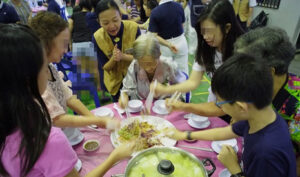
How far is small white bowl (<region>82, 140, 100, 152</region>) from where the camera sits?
1.48m

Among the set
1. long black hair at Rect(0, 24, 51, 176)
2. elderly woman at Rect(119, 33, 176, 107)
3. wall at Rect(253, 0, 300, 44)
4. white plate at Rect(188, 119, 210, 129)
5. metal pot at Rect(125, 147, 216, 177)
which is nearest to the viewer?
long black hair at Rect(0, 24, 51, 176)

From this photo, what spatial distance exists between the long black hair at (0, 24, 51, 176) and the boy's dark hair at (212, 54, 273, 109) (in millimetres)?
890

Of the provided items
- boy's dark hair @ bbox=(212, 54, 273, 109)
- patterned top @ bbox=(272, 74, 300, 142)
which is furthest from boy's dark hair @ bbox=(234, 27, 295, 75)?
boy's dark hair @ bbox=(212, 54, 273, 109)

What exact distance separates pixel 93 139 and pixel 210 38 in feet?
4.47

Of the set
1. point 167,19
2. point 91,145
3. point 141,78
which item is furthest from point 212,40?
point 167,19

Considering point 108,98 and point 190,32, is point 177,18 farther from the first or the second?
point 190,32

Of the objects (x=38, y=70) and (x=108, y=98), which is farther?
(x=108, y=98)

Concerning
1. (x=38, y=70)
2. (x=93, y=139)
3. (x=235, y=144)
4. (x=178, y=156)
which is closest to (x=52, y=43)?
(x=38, y=70)

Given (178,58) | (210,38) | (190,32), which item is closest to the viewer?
(210,38)

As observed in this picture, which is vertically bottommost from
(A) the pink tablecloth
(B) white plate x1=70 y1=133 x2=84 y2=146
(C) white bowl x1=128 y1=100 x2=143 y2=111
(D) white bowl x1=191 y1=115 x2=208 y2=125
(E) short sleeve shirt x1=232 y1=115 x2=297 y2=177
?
(A) the pink tablecloth

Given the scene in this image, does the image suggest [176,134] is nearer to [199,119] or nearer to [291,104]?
[199,119]

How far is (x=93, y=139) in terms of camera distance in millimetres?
1602

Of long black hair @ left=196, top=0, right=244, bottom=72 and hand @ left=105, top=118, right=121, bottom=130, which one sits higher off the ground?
long black hair @ left=196, top=0, right=244, bottom=72

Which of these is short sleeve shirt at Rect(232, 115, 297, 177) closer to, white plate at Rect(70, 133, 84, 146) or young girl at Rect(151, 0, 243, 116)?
young girl at Rect(151, 0, 243, 116)
